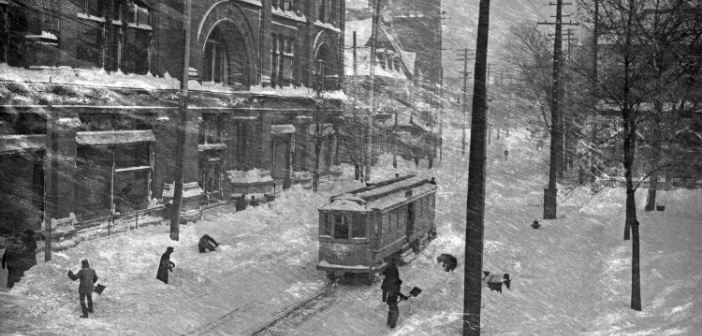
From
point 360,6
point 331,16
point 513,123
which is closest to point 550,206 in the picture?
point 331,16

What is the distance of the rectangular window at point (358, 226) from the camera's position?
19.6m

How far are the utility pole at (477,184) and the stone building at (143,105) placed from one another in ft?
44.0

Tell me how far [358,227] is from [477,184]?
7.69 metres

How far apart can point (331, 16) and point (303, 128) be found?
9.34 m

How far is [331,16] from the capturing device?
44.8m

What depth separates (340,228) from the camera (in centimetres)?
1988

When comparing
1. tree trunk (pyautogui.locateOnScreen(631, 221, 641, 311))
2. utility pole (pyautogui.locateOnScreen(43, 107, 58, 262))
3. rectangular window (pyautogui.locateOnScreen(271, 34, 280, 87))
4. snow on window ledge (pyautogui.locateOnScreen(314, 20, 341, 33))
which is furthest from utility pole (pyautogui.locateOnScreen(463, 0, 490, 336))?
snow on window ledge (pyautogui.locateOnScreen(314, 20, 341, 33))

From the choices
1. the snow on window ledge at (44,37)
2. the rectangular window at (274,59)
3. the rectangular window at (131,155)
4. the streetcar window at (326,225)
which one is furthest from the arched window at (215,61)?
the streetcar window at (326,225)

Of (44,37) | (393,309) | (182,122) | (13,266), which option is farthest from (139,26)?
(393,309)

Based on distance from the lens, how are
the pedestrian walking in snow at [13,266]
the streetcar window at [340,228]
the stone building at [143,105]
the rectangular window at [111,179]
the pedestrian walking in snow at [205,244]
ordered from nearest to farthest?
the pedestrian walking in snow at [13,266]
the streetcar window at [340,228]
the stone building at [143,105]
the pedestrian walking in snow at [205,244]
the rectangular window at [111,179]

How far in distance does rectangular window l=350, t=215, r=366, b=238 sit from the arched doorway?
47.9 ft

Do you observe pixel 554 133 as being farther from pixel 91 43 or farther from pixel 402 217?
pixel 91 43

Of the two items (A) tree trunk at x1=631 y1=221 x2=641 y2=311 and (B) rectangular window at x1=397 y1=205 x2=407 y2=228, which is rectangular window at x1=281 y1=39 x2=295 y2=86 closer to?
(B) rectangular window at x1=397 y1=205 x2=407 y2=228

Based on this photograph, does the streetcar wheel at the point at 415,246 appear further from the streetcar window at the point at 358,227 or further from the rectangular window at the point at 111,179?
the rectangular window at the point at 111,179
